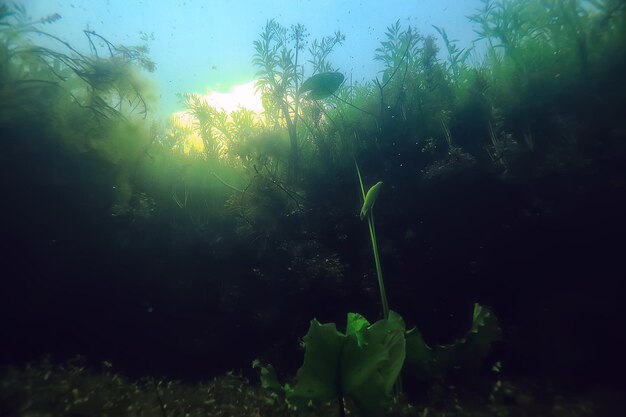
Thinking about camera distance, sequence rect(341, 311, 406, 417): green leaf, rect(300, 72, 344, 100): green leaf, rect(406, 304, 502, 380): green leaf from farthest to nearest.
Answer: rect(300, 72, 344, 100): green leaf, rect(406, 304, 502, 380): green leaf, rect(341, 311, 406, 417): green leaf

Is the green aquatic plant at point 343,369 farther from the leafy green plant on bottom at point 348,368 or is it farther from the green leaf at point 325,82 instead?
the green leaf at point 325,82

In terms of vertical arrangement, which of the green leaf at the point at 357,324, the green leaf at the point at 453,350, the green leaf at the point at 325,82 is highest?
the green leaf at the point at 325,82

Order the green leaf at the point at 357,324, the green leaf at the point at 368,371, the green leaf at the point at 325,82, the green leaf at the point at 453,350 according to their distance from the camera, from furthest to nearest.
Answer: the green leaf at the point at 325,82, the green leaf at the point at 453,350, the green leaf at the point at 357,324, the green leaf at the point at 368,371

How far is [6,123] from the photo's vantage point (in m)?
4.81

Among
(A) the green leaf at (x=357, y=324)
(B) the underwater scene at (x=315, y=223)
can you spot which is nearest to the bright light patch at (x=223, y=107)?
(B) the underwater scene at (x=315, y=223)

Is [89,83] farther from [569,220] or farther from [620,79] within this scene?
[620,79]

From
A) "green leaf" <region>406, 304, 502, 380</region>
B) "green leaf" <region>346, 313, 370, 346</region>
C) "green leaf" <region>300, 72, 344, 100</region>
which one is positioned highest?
"green leaf" <region>300, 72, 344, 100</region>

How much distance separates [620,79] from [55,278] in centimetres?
→ 1020

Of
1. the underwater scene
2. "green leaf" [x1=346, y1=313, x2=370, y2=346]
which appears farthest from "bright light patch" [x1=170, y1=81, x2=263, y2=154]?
"green leaf" [x1=346, y1=313, x2=370, y2=346]

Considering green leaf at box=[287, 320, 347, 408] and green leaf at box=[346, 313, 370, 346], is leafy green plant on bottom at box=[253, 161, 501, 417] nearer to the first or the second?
green leaf at box=[287, 320, 347, 408]

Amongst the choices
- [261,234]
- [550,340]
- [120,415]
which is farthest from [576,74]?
[120,415]

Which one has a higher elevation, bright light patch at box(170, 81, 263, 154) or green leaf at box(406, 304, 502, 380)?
bright light patch at box(170, 81, 263, 154)


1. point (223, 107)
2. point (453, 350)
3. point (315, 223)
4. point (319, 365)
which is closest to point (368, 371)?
point (319, 365)

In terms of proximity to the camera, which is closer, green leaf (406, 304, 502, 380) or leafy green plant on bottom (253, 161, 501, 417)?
leafy green plant on bottom (253, 161, 501, 417)
